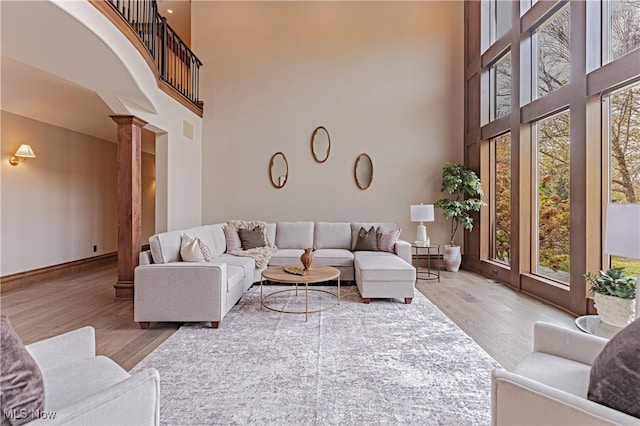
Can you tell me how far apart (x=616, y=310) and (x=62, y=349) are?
2.96 m

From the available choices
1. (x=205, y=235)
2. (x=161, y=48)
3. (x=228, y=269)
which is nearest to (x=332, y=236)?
(x=205, y=235)

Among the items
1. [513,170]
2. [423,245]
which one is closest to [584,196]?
[513,170]

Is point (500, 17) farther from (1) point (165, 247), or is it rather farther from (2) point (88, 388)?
(2) point (88, 388)

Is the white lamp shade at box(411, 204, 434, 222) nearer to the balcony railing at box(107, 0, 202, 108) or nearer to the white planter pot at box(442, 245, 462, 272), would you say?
the white planter pot at box(442, 245, 462, 272)

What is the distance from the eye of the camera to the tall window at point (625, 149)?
3076 mm

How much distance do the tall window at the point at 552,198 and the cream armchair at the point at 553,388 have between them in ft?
9.17

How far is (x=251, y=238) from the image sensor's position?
16.8ft

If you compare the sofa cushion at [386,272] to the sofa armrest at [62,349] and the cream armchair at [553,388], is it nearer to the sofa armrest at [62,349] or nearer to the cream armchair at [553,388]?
the cream armchair at [553,388]

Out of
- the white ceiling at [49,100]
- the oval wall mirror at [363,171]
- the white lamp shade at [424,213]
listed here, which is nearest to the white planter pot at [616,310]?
the white lamp shade at [424,213]

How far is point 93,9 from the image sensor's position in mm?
2734

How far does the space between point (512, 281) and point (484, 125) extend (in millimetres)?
2588

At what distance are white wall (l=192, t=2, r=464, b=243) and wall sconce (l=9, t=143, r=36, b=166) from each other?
8.34 feet

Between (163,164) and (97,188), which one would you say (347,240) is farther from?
(97,188)

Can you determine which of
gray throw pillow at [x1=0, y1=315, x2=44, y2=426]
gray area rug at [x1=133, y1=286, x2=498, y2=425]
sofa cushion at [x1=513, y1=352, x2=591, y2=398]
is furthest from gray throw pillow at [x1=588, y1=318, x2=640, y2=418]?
gray throw pillow at [x1=0, y1=315, x2=44, y2=426]
